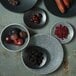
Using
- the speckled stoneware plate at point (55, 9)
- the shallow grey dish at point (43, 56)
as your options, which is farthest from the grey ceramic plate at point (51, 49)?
the speckled stoneware plate at point (55, 9)

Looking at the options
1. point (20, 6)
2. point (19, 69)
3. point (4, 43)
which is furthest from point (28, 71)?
point (20, 6)

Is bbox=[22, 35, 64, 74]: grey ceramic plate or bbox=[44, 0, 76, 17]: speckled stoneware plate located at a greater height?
bbox=[44, 0, 76, 17]: speckled stoneware plate

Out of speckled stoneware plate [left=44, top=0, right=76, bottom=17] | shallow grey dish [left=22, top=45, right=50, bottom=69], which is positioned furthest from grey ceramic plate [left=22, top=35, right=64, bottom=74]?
speckled stoneware plate [left=44, top=0, right=76, bottom=17]

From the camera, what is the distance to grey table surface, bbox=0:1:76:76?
51.2 inches

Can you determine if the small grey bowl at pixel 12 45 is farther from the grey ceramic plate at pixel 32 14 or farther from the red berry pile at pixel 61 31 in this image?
the red berry pile at pixel 61 31

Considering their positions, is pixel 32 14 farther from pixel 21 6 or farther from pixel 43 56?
pixel 43 56

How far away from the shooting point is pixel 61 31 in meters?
1.31

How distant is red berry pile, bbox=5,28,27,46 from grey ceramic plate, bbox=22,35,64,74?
54 millimetres

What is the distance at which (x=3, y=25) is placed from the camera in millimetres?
1313

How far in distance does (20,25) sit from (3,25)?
97 mm

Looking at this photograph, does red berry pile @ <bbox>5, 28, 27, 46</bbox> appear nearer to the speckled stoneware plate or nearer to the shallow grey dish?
the shallow grey dish

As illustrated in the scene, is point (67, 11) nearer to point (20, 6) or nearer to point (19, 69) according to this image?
point (20, 6)

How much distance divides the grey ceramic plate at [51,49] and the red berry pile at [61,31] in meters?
0.03

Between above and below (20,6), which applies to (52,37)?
below
